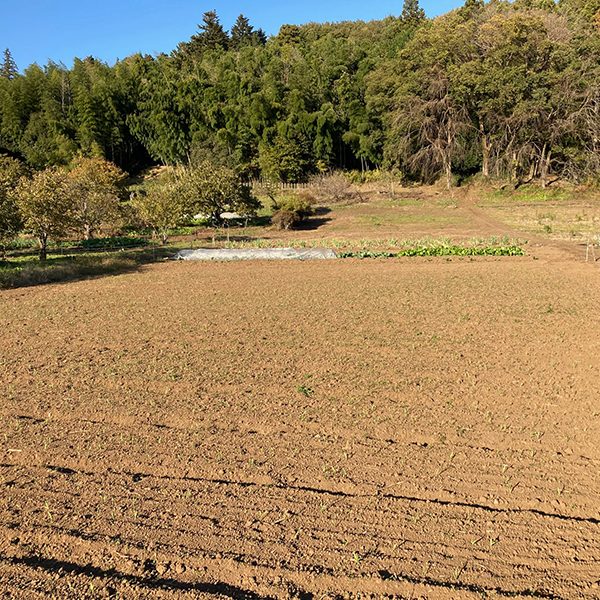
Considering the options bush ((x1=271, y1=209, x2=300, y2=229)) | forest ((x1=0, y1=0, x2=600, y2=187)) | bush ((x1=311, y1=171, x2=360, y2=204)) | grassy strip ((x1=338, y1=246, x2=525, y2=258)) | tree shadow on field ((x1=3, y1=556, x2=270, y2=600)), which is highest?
forest ((x1=0, y1=0, x2=600, y2=187))

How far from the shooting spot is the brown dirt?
429cm

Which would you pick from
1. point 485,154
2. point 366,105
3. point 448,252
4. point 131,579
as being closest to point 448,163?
point 485,154

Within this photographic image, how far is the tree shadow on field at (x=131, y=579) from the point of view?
4.02 metres

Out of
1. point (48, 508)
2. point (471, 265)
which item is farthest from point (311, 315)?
point (471, 265)

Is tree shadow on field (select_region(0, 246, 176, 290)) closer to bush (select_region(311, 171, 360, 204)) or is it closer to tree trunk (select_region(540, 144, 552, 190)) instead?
bush (select_region(311, 171, 360, 204))

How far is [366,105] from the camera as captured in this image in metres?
51.9

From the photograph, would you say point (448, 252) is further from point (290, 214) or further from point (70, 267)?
point (70, 267)

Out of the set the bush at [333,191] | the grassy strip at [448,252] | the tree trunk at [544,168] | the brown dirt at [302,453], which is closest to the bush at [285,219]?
the grassy strip at [448,252]

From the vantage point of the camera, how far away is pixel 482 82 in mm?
37969

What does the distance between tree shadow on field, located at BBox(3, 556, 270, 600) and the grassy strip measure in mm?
18212

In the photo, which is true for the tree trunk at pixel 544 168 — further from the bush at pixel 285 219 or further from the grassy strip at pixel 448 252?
the bush at pixel 285 219

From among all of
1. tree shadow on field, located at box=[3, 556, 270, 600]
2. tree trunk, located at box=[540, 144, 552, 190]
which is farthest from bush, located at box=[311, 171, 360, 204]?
tree shadow on field, located at box=[3, 556, 270, 600]

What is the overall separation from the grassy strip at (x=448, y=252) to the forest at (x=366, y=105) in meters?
21.1

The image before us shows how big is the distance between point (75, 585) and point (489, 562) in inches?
148
